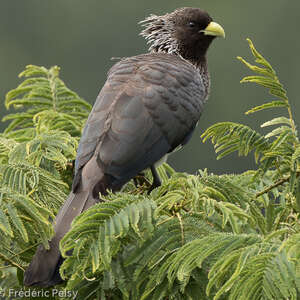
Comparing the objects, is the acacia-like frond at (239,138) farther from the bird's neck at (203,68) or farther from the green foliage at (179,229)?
the bird's neck at (203,68)

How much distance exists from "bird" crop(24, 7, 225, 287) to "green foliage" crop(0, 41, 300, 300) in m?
0.14

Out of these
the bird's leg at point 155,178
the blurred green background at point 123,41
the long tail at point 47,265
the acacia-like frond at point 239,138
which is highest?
the acacia-like frond at point 239,138

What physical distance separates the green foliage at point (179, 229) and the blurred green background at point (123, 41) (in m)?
20.4

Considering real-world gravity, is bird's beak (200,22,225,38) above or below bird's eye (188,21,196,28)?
below

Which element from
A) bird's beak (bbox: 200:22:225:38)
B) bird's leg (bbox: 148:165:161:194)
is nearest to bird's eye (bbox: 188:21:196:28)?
bird's beak (bbox: 200:22:225:38)

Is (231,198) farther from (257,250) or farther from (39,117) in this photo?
(39,117)

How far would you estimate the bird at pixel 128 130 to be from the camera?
13.6 feet

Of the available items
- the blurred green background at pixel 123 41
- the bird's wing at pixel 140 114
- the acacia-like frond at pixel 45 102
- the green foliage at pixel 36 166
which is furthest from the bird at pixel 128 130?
the blurred green background at pixel 123 41

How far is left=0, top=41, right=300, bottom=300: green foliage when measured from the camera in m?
3.10

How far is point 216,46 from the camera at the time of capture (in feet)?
107

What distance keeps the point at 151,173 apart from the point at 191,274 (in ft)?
7.76

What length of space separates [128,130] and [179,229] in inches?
62.3

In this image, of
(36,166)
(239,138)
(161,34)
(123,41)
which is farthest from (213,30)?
(123,41)

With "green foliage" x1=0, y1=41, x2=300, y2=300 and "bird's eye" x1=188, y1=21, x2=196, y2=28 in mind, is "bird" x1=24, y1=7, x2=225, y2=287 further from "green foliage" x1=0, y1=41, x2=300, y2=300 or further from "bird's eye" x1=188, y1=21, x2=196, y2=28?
"bird's eye" x1=188, y1=21, x2=196, y2=28
